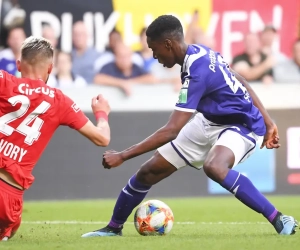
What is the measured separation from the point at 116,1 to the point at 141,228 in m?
7.78

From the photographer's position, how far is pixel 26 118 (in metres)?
5.93

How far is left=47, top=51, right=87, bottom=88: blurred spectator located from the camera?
45.3 feet

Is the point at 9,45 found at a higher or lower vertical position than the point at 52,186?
higher

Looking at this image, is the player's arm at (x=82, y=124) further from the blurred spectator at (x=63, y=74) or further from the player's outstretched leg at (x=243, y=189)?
the blurred spectator at (x=63, y=74)

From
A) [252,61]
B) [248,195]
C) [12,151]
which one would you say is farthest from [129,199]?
[252,61]

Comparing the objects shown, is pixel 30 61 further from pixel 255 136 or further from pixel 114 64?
pixel 114 64

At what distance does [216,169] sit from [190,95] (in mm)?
627

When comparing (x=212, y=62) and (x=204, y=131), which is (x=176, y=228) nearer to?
(x=204, y=131)

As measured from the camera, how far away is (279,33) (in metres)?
14.0

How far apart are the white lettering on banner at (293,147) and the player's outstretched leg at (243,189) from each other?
7432mm

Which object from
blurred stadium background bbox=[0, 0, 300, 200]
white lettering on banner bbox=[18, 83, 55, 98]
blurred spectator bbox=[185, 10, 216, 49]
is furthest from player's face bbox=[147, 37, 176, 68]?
blurred spectator bbox=[185, 10, 216, 49]

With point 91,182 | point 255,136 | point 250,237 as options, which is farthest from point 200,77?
point 91,182

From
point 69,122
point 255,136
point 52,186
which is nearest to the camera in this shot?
point 69,122

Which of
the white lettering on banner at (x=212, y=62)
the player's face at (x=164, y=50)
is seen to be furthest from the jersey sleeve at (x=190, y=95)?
the player's face at (x=164, y=50)
